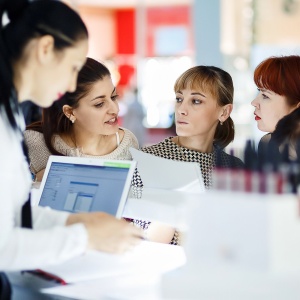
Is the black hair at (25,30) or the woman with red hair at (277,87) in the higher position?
the black hair at (25,30)

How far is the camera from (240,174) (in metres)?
1.81

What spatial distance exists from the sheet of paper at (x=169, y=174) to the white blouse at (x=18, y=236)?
669 millimetres

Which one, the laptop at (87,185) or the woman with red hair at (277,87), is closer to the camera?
the laptop at (87,185)

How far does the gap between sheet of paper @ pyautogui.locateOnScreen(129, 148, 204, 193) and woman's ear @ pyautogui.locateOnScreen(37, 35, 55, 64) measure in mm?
746

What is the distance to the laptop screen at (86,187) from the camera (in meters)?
2.41

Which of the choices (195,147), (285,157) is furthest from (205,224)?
(195,147)

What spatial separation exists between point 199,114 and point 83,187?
38.3 inches

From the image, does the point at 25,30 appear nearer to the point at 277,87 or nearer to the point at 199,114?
the point at 199,114

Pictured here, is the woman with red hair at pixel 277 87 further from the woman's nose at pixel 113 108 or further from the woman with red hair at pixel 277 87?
the woman's nose at pixel 113 108

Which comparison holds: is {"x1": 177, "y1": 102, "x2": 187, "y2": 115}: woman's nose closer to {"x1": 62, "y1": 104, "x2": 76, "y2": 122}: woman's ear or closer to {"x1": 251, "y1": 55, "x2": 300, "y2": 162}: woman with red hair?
{"x1": 251, "y1": 55, "x2": 300, "y2": 162}: woman with red hair

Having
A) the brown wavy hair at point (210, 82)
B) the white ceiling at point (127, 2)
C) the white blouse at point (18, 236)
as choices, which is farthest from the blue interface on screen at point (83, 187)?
the white ceiling at point (127, 2)

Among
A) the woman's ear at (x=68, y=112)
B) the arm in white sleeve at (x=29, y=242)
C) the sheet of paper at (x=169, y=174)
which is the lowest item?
the arm in white sleeve at (x=29, y=242)

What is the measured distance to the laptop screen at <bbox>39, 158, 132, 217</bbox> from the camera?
7.90 feet

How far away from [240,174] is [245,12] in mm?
6080
